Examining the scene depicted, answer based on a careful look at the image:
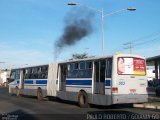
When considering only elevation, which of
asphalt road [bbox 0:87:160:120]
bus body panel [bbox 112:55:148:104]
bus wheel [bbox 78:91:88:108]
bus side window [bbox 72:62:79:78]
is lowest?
asphalt road [bbox 0:87:160:120]

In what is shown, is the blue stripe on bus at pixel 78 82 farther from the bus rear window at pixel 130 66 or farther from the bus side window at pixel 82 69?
Result: the bus rear window at pixel 130 66

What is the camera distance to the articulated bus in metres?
18.4

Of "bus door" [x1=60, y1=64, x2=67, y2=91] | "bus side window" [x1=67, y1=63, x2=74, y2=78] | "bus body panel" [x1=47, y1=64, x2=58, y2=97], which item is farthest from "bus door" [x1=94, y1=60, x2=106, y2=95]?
"bus body panel" [x1=47, y1=64, x2=58, y2=97]

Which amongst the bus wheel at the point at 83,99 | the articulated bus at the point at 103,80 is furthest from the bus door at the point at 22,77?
the bus wheel at the point at 83,99

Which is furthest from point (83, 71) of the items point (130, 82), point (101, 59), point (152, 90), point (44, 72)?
point (152, 90)

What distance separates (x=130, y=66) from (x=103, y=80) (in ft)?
5.25

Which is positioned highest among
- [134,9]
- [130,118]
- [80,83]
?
[134,9]

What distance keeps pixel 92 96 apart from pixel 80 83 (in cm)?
180

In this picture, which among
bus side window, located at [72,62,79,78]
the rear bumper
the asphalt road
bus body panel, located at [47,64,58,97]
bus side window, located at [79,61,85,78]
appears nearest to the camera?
the asphalt road

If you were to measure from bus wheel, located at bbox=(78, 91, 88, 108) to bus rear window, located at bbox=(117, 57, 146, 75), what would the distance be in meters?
3.18

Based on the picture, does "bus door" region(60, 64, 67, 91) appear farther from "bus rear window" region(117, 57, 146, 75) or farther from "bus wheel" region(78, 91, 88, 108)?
"bus rear window" region(117, 57, 146, 75)

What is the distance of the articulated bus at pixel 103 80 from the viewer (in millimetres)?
18438

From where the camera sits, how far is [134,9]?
30969 mm

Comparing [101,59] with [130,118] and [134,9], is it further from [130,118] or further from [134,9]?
[134,9]
